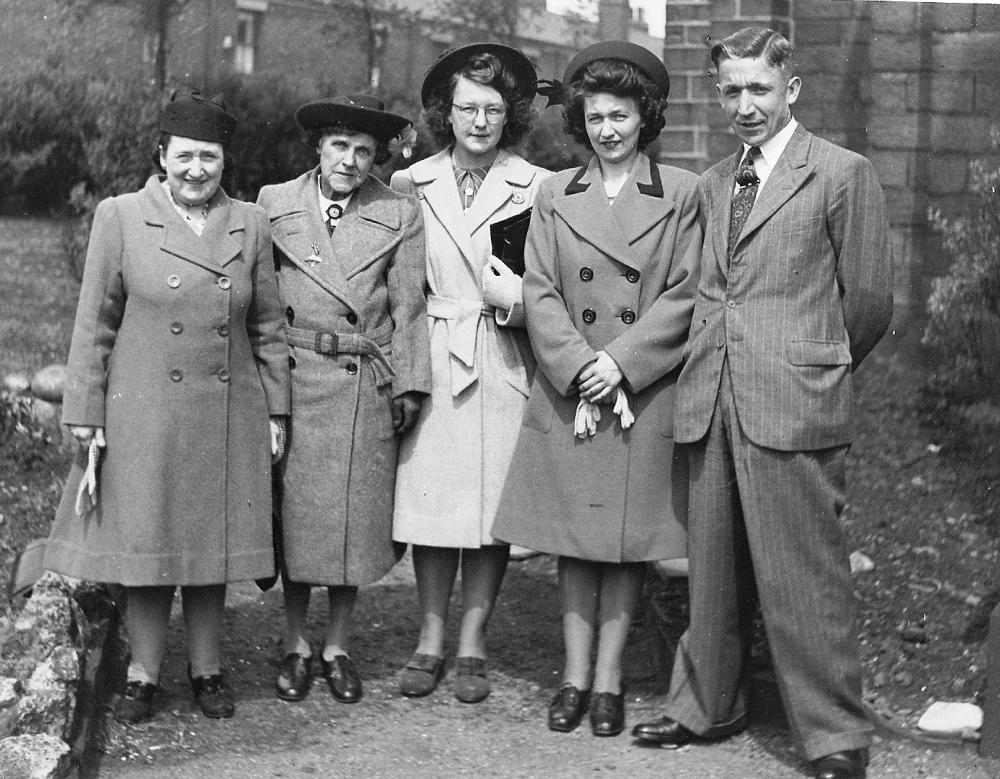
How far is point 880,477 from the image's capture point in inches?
245

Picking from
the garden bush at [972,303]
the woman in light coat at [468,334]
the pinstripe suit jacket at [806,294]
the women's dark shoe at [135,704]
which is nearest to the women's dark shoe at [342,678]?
the woman in light coat at [468,334]

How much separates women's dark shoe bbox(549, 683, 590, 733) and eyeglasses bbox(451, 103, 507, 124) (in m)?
1.81

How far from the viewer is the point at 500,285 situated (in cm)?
453

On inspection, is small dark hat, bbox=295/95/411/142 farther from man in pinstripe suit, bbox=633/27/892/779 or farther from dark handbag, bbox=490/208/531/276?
man in pinstripe suit, bbox=633/27/892/779

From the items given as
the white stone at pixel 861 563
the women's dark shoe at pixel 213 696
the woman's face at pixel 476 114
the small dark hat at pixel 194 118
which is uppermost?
the woman's face at pixel 476 114

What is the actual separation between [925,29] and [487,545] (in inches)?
141

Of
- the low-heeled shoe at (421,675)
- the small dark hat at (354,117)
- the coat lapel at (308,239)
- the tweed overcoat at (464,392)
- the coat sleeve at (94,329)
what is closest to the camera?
the coat sleeve at (94,329)

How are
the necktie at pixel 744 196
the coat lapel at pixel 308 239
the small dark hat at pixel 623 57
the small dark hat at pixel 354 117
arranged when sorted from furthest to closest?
the coat lapel at pixel 308 239
the small dark hat at pixel 354 117
the small dark hat at pixel 623 57
the necktie at pixel 744 196

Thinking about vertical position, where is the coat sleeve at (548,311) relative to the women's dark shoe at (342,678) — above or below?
above

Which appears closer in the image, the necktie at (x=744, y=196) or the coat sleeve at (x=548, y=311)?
the necktie at (x=744, y=196)

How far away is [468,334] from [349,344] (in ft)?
1.25

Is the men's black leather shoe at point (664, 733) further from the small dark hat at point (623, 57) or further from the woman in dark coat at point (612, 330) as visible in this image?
the small dark hat at point (623, 57)

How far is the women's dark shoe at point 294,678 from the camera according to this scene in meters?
4.66

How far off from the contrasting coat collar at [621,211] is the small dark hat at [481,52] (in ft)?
1.61
